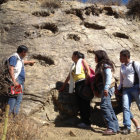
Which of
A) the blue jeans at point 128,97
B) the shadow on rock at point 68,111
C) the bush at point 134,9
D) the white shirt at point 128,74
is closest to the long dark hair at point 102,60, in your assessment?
the white shirt at point 128,74

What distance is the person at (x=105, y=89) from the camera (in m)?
4.04

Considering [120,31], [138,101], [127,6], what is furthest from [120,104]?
[127,6]

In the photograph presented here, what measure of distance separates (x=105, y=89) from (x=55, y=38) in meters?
2.85

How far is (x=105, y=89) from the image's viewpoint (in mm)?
4086

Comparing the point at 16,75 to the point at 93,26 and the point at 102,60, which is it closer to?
the point at 102,60

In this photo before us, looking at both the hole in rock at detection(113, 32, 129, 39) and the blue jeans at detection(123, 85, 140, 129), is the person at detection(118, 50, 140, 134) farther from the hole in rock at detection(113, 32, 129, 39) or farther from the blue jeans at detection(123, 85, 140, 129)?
the hole in rock at detection(113, 32, 129, 39)

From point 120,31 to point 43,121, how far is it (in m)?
4.08

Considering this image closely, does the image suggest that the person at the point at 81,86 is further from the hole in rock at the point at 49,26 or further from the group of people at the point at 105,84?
the hole in rock at the point at 49,26

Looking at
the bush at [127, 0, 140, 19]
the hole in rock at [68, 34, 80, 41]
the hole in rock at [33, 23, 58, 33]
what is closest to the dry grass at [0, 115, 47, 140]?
the hole in rock at [68, 34, 80, 41]

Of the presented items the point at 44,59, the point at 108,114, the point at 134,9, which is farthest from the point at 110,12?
the point at 108,114

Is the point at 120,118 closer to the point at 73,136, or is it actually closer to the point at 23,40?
the point at 73,136

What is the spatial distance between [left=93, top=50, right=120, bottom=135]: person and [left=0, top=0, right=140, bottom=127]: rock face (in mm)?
1040

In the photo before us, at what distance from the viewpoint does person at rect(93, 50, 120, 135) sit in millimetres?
4043

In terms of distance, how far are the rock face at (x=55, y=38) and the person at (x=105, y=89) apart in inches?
41.0
